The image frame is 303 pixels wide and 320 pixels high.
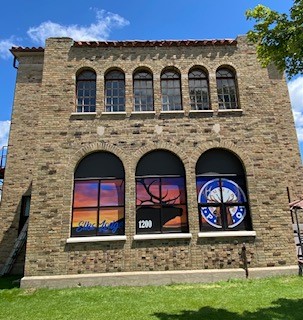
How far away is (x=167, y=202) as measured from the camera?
11305 mm

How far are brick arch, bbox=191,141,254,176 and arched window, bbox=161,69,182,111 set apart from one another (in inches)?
83.8

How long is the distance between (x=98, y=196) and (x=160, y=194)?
240cm

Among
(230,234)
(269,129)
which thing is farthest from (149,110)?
(230,234)

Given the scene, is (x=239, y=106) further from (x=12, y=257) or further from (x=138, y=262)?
(x=12, y=257)

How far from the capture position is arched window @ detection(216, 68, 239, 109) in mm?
12688

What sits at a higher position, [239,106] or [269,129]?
[239,106]

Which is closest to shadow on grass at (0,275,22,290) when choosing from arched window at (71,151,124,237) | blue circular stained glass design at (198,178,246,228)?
arched window at (71,151,124,237)

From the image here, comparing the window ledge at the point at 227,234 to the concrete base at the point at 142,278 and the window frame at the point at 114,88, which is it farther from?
the window frame at the point at 114,88

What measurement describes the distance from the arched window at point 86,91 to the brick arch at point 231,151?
15.5ft

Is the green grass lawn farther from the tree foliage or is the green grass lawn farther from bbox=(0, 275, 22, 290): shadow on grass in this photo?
the tree foliage

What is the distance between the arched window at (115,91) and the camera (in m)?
12.6

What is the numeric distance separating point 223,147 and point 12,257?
10.2 m

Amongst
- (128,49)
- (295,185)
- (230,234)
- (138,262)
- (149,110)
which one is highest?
(128,49)

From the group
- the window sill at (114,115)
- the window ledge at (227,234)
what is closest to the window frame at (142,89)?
the window sill at (114,115)
